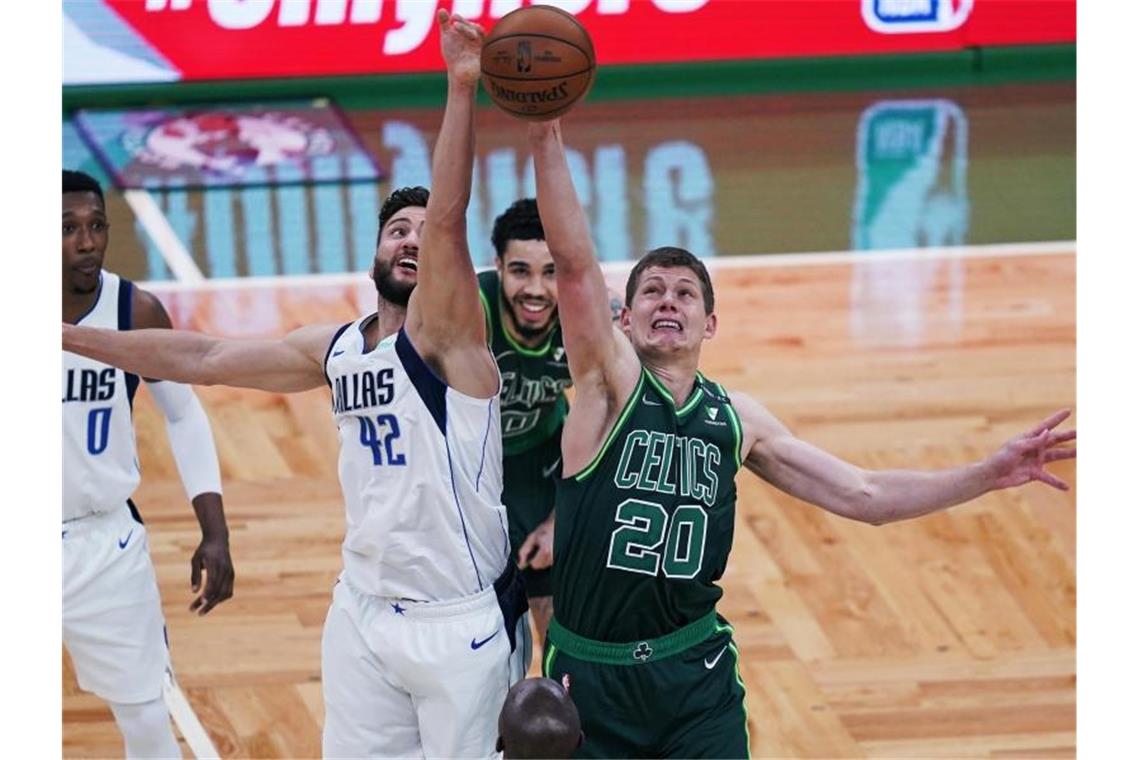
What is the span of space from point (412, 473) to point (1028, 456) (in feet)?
5.50

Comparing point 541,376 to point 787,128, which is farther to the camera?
point 787,128

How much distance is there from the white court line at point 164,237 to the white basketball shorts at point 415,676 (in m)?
6.69

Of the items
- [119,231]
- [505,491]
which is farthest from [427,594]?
[119,231]

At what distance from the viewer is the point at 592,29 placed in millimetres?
14484

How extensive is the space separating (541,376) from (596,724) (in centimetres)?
149

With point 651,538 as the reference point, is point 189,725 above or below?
below

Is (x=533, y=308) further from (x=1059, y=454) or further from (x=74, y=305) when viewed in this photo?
(x=1059, y=454)

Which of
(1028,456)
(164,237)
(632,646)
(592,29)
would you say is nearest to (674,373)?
(632,646)

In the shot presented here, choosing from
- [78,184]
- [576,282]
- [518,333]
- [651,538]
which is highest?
[78,184]

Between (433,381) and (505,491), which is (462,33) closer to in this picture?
(433,381)

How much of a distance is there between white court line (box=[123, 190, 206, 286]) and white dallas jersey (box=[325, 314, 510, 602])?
6686 mm

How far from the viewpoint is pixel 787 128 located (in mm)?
14641

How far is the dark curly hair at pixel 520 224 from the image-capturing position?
624 centimetres

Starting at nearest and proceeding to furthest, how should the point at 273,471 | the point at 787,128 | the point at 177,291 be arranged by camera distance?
the point at 273,471 < the point at 177,291 < the point at 787,128
